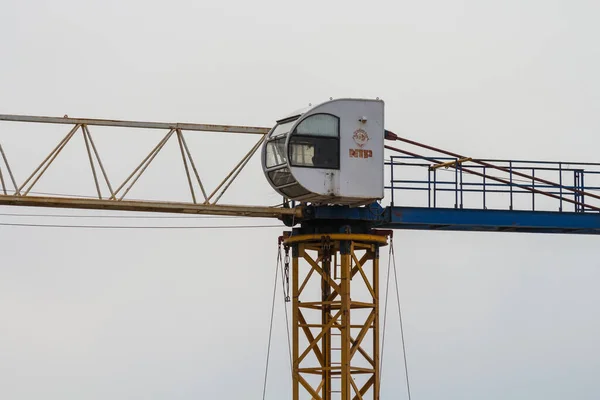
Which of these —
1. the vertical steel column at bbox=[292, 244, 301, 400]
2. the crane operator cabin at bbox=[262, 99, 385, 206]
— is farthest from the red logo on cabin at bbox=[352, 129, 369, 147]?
the vertical steel column at bbox=[292, 244, 301, 400]

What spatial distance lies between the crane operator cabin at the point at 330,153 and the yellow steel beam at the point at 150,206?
111 cm

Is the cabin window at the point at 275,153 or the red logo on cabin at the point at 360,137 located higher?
the red logo on cabin at the point at 360,137

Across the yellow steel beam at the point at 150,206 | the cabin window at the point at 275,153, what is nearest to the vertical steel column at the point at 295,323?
the yellow steel beam at the point at 150,206

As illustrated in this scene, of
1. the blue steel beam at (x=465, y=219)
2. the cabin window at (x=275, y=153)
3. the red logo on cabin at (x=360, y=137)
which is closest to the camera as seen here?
the cabin window at (x=275, y=153)

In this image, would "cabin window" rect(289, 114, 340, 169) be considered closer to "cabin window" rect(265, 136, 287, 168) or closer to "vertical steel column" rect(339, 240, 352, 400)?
"cabin window" rect(265, 136, 287, 168)

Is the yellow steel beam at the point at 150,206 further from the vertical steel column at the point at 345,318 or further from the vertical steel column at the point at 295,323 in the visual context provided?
the vertical steel column at the point at 345,318

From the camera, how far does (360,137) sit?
7100 cm

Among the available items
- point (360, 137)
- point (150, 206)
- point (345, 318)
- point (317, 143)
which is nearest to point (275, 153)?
point (317, 143)

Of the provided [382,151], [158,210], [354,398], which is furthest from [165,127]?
[354,398]

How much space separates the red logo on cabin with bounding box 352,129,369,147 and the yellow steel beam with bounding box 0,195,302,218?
11.7ft

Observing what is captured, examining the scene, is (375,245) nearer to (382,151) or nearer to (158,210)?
(382,151)

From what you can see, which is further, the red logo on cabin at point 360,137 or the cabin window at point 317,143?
the red logo on cabin at point 360,137

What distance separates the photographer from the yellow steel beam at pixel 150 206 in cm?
6900

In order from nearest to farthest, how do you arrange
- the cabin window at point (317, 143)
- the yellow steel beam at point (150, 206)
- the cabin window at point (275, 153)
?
the yellow steel beam at point (150, 206) → the cabin window at point (317, 143) → the cabin window at point (275, 153)
